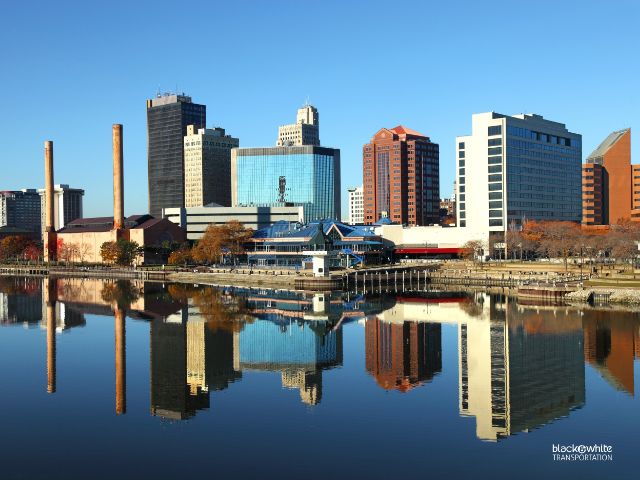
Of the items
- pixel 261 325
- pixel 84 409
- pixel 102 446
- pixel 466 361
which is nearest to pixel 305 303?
pixel 261 325

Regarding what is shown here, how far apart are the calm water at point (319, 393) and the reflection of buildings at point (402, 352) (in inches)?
7.2

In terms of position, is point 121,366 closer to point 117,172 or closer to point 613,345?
point 613,345

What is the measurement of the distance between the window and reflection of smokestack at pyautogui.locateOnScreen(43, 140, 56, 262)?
93.9 meters

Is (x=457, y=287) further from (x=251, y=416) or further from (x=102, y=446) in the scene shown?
(x=102, y=446)

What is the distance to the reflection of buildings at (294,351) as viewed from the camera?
144ft

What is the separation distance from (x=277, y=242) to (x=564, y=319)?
3173 inches

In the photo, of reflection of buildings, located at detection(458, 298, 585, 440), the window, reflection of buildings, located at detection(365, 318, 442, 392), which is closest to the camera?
reflection of buildings, located at detection(458, 298, 585, 440)

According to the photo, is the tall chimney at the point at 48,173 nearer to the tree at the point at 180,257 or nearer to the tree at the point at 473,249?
the tree at the point at 180,257

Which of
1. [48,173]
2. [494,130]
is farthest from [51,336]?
[48,173]

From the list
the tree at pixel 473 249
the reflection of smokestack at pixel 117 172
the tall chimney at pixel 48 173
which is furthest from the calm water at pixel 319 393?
the tall chimney at pixel 48 173

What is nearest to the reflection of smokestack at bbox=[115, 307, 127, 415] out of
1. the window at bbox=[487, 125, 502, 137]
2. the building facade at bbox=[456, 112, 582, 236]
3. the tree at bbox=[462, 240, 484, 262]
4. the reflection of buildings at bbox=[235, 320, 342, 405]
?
the reflection of buildings at bbox=[235, 320, 342, 405]

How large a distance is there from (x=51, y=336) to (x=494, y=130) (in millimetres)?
96237

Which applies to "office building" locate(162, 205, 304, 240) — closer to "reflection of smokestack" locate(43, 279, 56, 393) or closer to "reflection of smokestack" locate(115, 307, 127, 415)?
"reflection of smokestack" locate(43, 279, 56, 393)

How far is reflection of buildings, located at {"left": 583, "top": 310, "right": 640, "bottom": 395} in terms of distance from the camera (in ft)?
142
